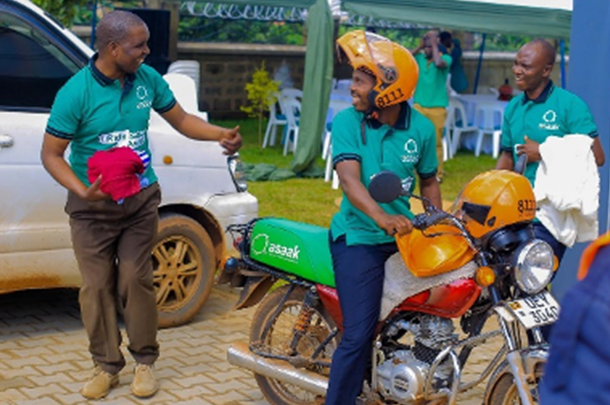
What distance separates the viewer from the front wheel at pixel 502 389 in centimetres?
429


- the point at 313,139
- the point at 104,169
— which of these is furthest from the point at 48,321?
the point at 313,139

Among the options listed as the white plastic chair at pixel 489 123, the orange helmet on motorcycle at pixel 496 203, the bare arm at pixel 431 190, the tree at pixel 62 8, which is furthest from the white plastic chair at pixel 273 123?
the orange helmet on motorcycle at pixel 496 203

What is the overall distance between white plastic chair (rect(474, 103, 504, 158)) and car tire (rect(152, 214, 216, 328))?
31.7ft

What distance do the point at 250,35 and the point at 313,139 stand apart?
24.1ft

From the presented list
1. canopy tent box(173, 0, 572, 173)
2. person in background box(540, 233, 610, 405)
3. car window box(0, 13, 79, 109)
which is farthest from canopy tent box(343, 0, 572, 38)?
person in background box(540, 233, 610, 405)

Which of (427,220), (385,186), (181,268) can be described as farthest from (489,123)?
(385,186)

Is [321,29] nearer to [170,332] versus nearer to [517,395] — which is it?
[170,332]

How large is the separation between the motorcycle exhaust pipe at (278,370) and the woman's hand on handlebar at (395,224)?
980 mm

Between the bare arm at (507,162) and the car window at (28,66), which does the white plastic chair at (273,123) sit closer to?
the car window at (28,66)

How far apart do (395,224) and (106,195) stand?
1565mm

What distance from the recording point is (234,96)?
18.1 meters

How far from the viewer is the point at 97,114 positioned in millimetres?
5168

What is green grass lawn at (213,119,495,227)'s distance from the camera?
10.9m

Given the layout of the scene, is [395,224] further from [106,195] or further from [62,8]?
[62,8]
